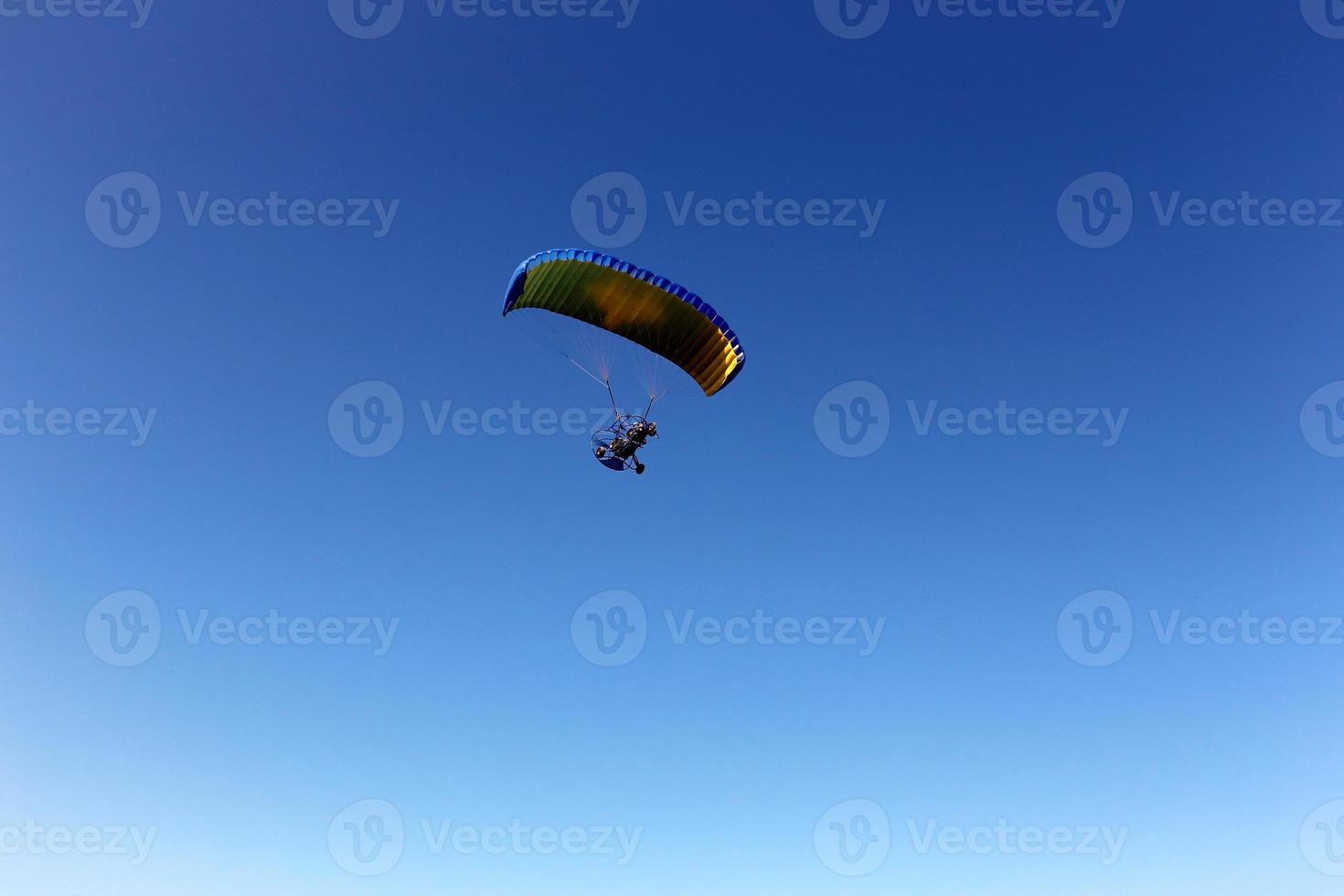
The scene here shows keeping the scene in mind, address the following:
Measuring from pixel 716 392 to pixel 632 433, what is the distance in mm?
3140

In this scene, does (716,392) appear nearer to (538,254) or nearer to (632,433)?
(632,433)

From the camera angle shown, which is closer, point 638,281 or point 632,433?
point 638,281

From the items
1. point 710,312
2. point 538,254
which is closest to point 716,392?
point 710,312

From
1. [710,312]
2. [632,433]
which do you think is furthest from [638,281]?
[632,433]

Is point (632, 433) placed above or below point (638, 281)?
below

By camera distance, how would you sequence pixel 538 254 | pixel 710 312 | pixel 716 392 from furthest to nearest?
1. pixel 716 392
2. pixel 710 312
3. pixel 538 254

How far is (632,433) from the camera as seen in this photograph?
2903cm

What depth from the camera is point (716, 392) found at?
3006cm

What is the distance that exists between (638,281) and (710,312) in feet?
7.97

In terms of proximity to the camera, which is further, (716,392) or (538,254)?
(716,392)

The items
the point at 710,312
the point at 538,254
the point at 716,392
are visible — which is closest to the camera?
the point at 538,254

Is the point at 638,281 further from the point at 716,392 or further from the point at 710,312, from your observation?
the point at 716,392

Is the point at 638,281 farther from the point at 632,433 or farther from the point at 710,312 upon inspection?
the point at 632,433

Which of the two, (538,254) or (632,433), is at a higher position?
(538,254)
